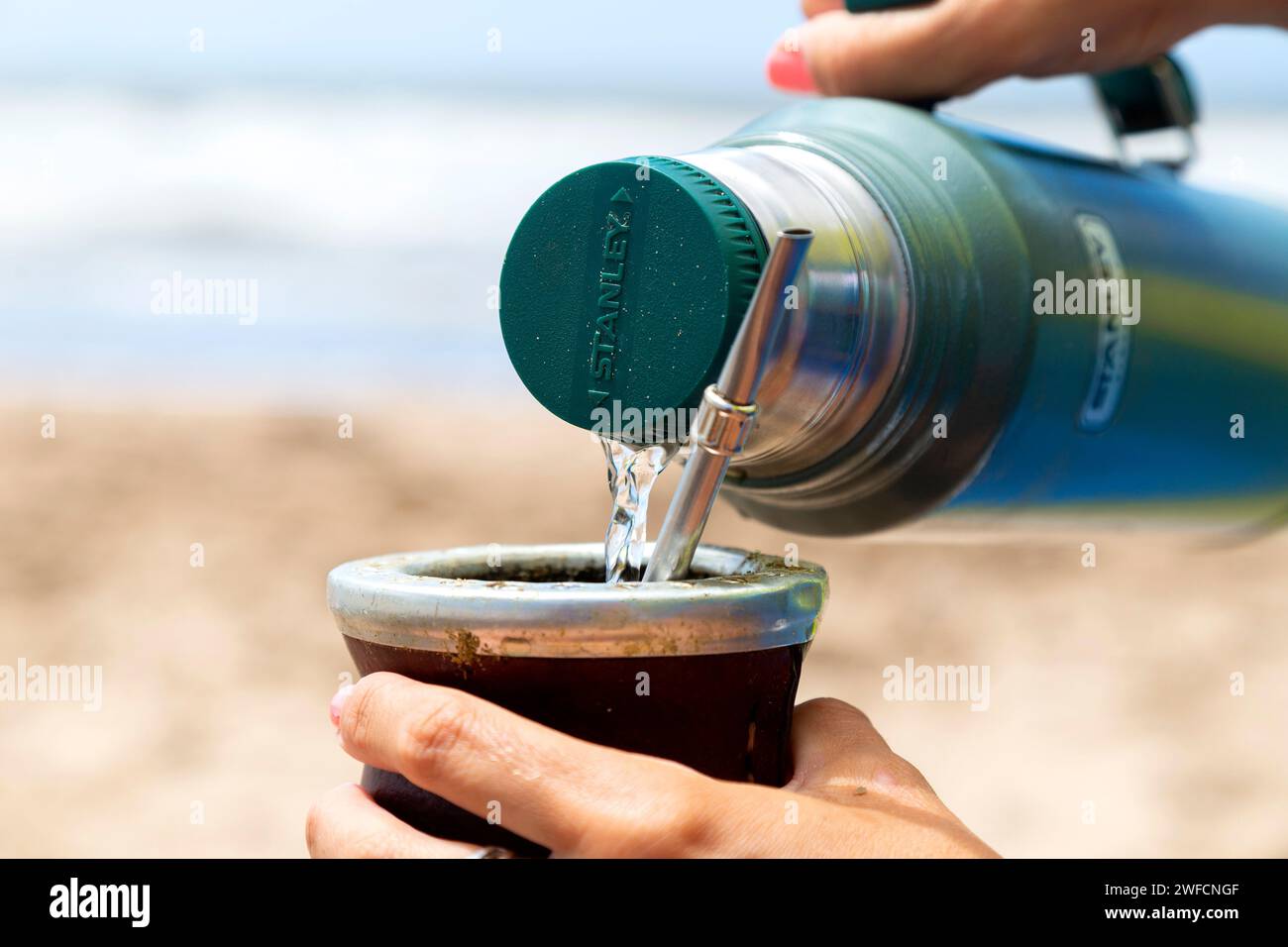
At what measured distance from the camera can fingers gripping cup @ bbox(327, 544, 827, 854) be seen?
48cm

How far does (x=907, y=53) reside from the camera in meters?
0.74

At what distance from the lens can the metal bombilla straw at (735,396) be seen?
474mm

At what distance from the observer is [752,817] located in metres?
0.49

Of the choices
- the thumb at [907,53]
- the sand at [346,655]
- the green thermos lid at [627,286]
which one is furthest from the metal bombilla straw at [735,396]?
the sand at [346,655]

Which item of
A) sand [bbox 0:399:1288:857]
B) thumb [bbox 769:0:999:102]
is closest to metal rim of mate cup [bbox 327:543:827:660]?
thumb [bbox 769:0:999:102]

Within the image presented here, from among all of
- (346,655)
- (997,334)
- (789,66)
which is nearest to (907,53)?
(789,66)

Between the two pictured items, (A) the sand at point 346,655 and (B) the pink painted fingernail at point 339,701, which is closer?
(B) the pink painted fingernail at point 339,701

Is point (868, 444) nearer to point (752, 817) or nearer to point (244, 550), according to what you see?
point (752, 817)

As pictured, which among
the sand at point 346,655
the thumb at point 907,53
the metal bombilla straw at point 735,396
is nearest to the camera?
the metal bombilla straw at point 735,396

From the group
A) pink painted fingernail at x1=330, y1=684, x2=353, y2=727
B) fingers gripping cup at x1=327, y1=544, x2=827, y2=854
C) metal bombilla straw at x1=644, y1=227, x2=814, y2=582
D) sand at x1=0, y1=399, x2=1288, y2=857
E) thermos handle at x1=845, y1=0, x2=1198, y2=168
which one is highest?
thermos handle at x1=845, y1=0, x2=1198, y2=168

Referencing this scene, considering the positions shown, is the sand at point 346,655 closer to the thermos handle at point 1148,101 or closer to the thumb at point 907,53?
the thermos handle at point 1148,101

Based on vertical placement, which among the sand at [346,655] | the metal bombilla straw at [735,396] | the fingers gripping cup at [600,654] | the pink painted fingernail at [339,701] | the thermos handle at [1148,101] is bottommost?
the sand at [346,655]

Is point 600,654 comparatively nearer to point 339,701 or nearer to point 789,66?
point 339,701

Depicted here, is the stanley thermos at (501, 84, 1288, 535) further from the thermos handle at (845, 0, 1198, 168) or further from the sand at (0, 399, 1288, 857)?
the sand at (0, 399, 1288, 857)
